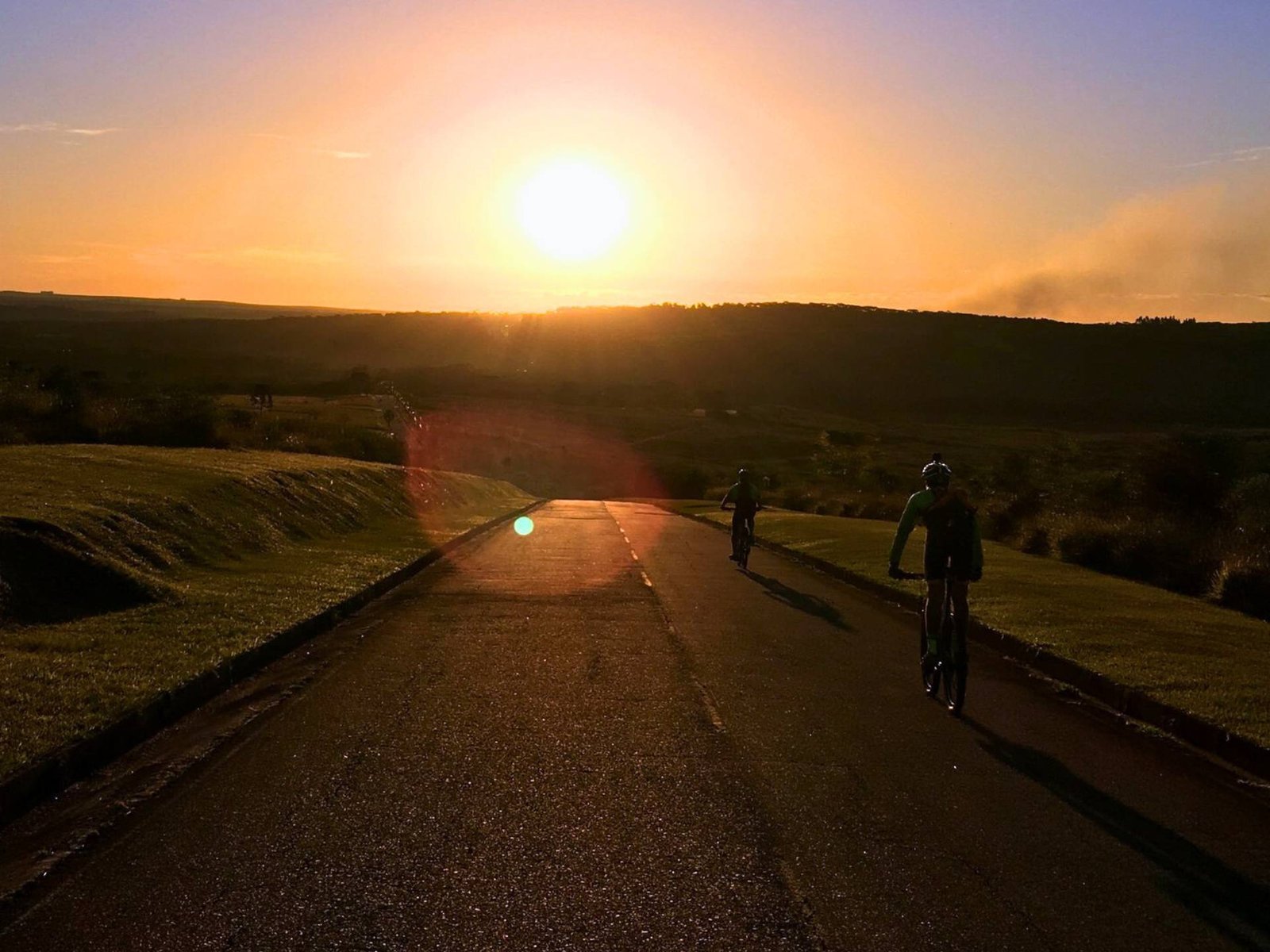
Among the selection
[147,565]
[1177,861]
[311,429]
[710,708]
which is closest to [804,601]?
[710,708]

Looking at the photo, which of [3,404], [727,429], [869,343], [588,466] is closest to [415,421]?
[588,466]

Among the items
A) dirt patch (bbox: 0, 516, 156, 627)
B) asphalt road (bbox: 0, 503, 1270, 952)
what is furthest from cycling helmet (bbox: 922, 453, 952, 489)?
dirt patch (bbox: 0, 516, 156, 627)

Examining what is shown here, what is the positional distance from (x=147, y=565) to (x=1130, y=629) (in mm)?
12416

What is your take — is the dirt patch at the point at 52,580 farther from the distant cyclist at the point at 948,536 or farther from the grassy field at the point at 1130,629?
the grassy field at the point at 1130,629

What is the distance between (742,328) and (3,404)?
451 ft

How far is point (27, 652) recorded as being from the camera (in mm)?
10016

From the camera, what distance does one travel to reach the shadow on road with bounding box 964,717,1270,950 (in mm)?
5480

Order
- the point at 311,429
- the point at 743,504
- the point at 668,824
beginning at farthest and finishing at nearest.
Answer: the point at 311,429 → the point at 743,504 → the point at 668,824

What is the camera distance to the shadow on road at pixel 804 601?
53.2ft

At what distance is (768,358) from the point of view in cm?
15088

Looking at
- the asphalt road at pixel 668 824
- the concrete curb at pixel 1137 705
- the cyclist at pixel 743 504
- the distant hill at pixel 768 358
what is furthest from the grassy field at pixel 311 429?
the distant hill at pixel 768 358

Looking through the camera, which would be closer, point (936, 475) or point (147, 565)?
point (936, 475)

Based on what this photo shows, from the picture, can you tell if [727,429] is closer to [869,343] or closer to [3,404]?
[869,343]

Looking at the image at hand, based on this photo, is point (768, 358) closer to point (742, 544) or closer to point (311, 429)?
point (311, 429)
